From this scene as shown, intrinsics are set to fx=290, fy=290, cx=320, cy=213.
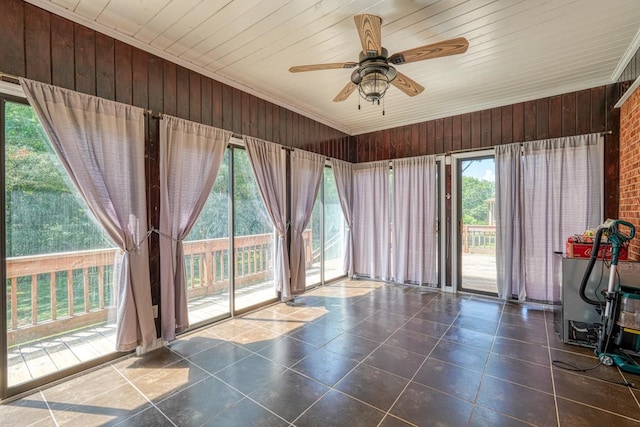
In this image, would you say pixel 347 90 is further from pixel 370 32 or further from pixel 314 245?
pixel 314 245

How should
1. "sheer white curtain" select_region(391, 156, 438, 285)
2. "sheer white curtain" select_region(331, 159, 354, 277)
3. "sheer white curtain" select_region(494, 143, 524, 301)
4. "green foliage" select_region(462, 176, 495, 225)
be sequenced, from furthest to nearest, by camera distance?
"sheer white curtain" select_region(331, 159, 354, 277)
"sheer white curtain" select_region(391, 156, 438, 285)
"green foliage" select_region(462, 176, 495, 225)
"sheer white curtain" select_region(494, 143, 524, 301)

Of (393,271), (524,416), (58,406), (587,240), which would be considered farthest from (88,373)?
(587,240)

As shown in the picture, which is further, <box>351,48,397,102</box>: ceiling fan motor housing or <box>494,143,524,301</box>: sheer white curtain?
<box>494,143,524,301</box>: sheer white curtain

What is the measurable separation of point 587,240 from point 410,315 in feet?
6.69

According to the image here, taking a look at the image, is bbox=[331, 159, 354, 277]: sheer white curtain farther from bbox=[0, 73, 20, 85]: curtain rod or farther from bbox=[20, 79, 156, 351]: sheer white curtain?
bbox=[0, 73, 20, 85]: curtain rod

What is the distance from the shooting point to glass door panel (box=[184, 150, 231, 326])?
3232 millimetres

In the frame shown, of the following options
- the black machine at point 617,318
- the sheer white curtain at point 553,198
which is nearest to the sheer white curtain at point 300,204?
the sheer white curtain at point 553,198

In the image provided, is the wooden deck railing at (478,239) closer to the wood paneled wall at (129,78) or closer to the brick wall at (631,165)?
the brick wall at (631,165)

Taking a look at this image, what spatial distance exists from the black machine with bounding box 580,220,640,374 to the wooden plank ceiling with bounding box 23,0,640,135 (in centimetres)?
172

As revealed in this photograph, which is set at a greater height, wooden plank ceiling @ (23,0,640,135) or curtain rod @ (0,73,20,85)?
wooden plank ceiling @ (23,0,640,135)

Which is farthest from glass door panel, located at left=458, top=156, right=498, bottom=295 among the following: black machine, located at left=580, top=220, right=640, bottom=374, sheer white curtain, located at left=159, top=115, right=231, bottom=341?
sheer white curtain, located at left=159, top=115, right=231, bottom=341

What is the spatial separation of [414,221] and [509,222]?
1341 millimetres

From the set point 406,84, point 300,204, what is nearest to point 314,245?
point 300,204

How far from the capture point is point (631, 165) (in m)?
2.99
